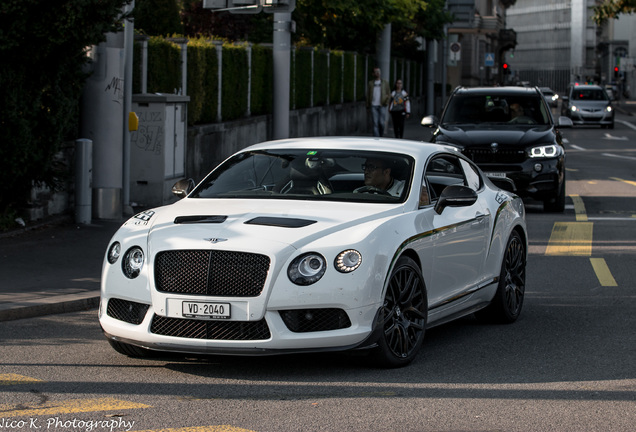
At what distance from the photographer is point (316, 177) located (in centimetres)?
782

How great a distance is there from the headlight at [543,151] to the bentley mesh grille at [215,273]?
1034 cm

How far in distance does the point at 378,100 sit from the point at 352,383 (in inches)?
917

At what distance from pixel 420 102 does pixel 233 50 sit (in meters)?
36.6

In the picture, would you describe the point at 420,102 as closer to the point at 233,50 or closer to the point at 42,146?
the point at 233,50

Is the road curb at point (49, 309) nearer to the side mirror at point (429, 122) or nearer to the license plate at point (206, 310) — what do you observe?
the license plate at point (206, 310)

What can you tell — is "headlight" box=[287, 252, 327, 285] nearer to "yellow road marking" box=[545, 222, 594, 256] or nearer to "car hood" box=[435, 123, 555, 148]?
"yellow road marking" box=[545, 222, 594, 256]

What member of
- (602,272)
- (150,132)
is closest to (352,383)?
(602,272)

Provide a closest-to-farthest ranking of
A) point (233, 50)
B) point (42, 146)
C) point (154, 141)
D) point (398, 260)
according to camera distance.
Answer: point (398, 260) → point (42, 146) → point (154, 141) → point (233, 50)

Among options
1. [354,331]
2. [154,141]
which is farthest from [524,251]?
[154,141]

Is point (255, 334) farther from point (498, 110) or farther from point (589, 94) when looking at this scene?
point (589, 94)

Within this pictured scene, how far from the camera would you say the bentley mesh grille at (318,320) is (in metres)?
6.47

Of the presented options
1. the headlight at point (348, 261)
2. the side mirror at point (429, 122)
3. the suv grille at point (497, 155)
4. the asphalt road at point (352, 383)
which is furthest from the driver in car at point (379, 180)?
the side mirror at point (429, 122)

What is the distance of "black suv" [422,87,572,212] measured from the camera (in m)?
16.1

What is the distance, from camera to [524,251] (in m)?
9.24
